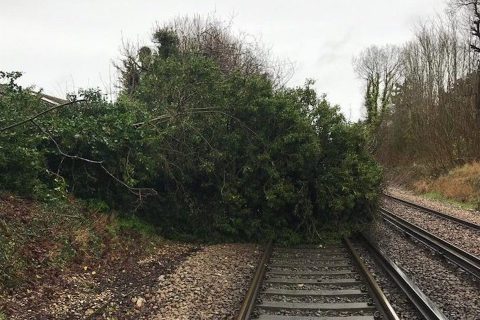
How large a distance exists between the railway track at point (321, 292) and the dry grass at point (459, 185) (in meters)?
13.5

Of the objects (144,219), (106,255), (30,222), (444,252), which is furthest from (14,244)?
(444,252)

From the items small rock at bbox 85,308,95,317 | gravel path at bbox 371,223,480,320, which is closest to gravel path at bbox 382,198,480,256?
gravel path at bbox 371,223,480,320

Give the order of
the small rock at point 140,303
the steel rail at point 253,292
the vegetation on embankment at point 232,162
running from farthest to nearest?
the vegetation on embankment at point 232,162
the small rock at point 140,303
the steel rail at point 253,292

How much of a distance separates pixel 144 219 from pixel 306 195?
422 cm

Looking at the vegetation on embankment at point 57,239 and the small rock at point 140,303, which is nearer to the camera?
the small rock at point 140,303

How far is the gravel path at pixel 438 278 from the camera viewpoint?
21.2 feet

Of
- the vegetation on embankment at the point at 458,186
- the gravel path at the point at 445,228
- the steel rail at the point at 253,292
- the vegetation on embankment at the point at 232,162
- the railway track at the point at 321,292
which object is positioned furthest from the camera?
the vegetation on embankment at the point at 458,186

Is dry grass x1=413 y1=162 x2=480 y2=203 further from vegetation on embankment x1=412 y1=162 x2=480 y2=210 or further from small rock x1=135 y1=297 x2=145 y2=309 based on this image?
small rock x1=135 y1=297 x2=145 y2=309

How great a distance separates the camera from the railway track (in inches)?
239

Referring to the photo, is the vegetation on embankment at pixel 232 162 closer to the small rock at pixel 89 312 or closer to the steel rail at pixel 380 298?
the steel rail at pixel 380 298

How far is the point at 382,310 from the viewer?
20.0ft

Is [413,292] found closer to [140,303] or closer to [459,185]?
[140,303]

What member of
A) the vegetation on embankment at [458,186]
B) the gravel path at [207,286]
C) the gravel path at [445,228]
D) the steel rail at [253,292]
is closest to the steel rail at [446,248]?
the gravel path at [445,228]

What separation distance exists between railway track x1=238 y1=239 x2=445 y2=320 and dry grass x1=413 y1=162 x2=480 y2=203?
13478 mm
